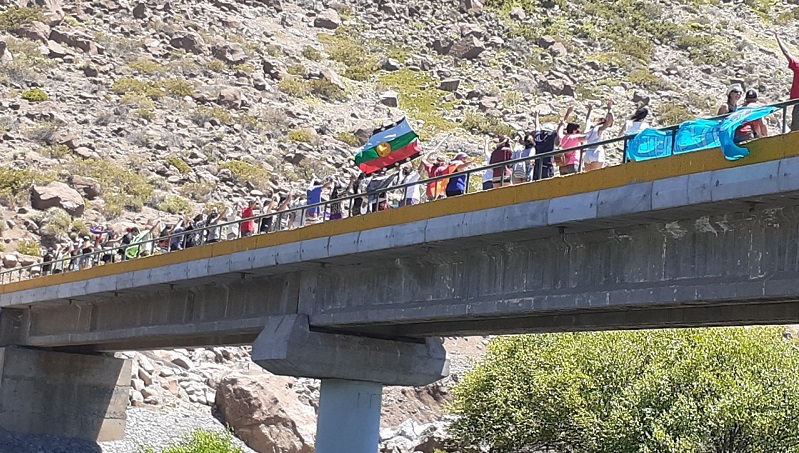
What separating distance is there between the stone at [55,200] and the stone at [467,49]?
127ft

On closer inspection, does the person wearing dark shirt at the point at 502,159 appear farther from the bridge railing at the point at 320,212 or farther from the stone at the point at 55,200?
the stone at the point at 55,200

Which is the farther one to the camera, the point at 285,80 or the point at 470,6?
the point at 470,6

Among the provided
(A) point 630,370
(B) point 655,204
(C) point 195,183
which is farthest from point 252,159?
(B) point 655,204

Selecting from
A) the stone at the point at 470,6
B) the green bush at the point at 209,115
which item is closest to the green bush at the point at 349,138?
the green bush at the point at 209,115

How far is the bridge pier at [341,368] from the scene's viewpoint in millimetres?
22078

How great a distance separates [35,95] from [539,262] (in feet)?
164

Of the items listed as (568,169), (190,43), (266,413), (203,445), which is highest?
(190,43)

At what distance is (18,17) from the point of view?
70125mm

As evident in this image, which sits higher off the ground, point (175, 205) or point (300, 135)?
point (300, 135)

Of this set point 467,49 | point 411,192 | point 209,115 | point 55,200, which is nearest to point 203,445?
point 411,192

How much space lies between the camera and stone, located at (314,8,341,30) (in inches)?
3430

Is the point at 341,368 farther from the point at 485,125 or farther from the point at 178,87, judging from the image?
the point at 485,125

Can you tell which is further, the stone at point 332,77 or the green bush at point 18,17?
the stone at point 332,77

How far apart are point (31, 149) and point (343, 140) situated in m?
17.1
